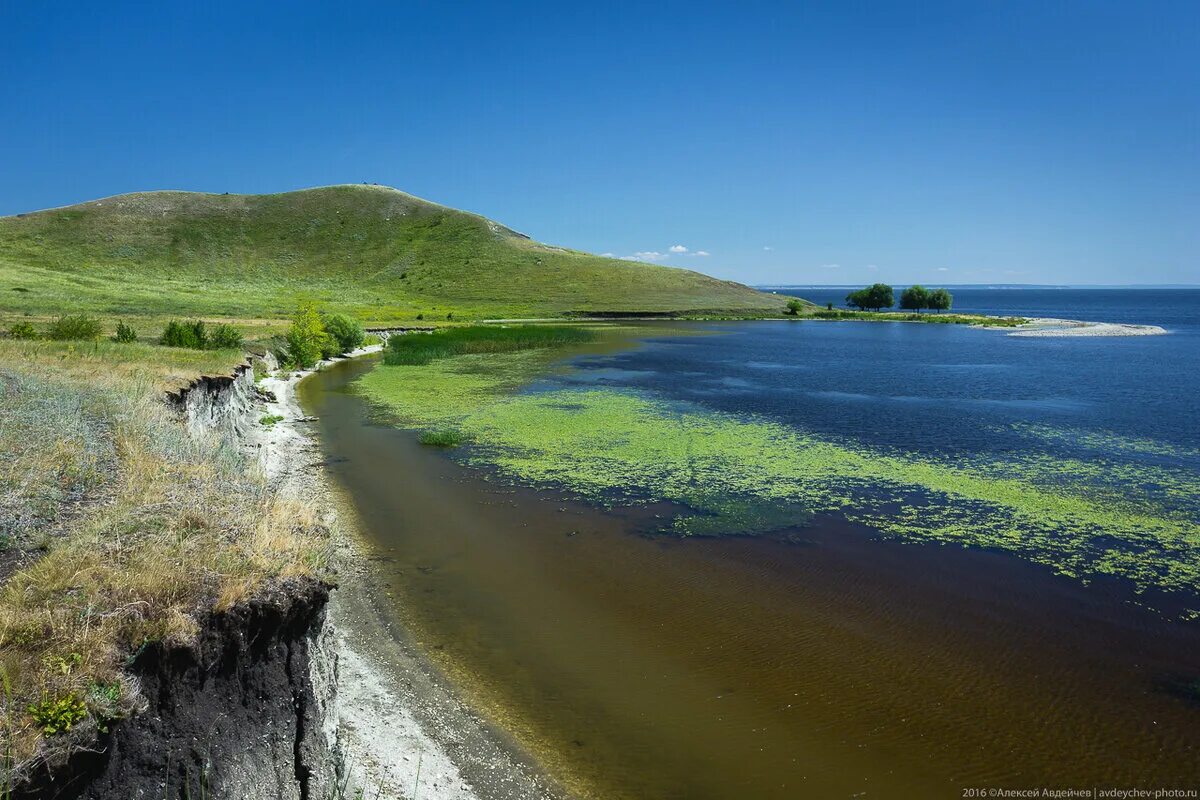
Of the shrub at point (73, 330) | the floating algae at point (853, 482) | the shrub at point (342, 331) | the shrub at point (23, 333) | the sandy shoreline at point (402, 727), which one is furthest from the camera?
the shrub at point (342, 331)

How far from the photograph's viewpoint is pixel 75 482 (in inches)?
342

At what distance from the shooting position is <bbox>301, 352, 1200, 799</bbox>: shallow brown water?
8.58m

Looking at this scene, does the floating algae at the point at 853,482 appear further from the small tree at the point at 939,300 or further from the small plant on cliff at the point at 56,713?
the small tree at the point at 939,300

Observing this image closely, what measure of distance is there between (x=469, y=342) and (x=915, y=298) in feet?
322

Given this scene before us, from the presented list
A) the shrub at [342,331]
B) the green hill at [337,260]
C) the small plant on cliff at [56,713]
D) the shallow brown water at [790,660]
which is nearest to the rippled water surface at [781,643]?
the shallow brown water at [790,660]

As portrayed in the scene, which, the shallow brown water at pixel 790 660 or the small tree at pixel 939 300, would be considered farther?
the small tree at pixel 939 300

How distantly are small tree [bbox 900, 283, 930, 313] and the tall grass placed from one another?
80110 millimetres

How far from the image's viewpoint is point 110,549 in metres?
6.68

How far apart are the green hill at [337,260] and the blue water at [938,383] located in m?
41.1

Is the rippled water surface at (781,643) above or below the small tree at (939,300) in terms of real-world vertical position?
below

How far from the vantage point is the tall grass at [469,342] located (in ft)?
167

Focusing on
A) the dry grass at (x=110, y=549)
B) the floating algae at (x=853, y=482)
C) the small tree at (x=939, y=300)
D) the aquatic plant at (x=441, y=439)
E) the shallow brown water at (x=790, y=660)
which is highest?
the small tree at (x=939, y=300)

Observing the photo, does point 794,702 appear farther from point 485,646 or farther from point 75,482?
point 75,482

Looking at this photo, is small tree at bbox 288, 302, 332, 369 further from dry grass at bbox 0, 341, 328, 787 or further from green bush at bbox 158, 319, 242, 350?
dry grass at bbox 0, 341, 328, 787
